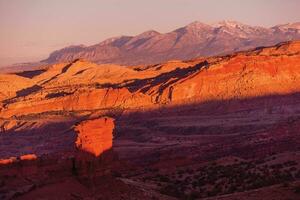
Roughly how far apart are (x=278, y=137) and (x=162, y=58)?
136111 mm

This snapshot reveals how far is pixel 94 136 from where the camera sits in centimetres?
2886

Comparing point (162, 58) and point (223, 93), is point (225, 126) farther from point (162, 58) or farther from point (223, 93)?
point (162, 58)

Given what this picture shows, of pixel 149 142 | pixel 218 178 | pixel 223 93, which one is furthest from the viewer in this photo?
pixel 223 93

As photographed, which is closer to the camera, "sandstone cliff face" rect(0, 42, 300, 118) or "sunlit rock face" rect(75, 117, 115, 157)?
"sunlit rock face" rect(75, 117, 115, 157)

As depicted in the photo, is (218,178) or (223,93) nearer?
(218,178)

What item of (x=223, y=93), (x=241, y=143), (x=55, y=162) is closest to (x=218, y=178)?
(x=55, y=162)

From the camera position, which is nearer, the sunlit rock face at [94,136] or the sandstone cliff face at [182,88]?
the sunlit rock face at [94,136]

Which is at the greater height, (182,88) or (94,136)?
(182,88)

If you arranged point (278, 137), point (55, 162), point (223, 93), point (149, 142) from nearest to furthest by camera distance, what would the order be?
point (55, 162) < point (278, 137) < point (149, 142) < point (223, 93)

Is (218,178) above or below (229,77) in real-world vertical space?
below

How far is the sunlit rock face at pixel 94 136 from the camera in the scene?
1117 inches

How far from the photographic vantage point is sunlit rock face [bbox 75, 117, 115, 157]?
1117 inches

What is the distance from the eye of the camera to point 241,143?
47156mm

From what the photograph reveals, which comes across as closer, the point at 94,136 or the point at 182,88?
the point at 94,136
